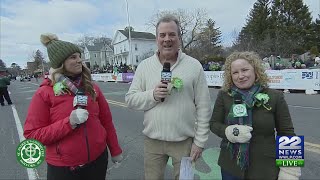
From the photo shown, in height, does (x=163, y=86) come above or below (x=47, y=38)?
below

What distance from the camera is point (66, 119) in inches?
104

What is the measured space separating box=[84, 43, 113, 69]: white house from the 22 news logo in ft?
326

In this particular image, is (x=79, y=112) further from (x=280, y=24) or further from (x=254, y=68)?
(x=280, y=24)

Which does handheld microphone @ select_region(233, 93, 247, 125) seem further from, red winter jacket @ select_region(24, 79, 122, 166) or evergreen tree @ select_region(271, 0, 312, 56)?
evergreen tree @ select_region(271, 0, 312, 56)

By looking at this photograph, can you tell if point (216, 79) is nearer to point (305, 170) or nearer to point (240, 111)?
point (305, 170)

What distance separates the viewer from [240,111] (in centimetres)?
255

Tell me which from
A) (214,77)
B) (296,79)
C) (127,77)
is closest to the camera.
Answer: (296,79)

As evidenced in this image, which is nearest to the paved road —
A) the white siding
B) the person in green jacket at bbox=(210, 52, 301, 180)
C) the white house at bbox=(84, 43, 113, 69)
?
the person in green jacket at bbox=(210, 52, 301, 180)

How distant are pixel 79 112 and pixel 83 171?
1.87 feet

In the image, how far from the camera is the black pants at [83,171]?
2748mm

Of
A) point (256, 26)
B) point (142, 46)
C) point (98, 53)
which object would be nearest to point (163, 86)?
point (256, 26)

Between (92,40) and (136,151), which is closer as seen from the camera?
(136,151)

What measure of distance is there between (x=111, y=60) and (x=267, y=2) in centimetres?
5105

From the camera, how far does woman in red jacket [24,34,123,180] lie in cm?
264
